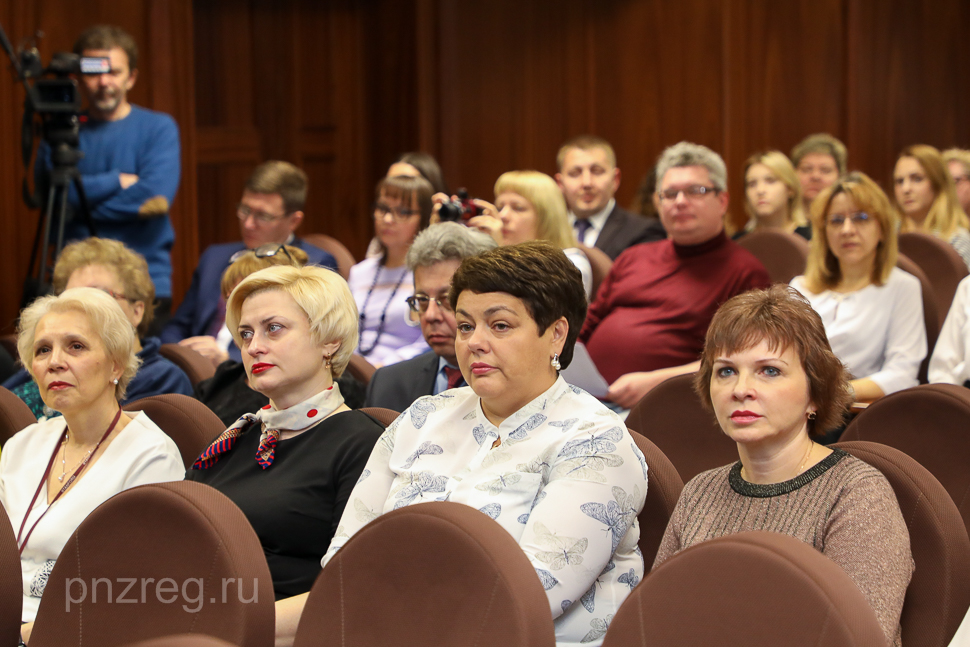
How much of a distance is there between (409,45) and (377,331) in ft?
10.2

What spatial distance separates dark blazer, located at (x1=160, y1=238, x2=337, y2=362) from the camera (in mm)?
3803

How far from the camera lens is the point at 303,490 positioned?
67.4 inches

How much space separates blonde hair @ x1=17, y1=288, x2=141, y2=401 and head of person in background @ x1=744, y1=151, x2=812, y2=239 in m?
3.15

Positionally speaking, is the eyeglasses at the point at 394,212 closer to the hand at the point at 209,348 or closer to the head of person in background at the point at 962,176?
the hand at the point at 209,348

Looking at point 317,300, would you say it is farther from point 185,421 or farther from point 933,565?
point 933,565

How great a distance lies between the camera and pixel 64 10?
480 cm

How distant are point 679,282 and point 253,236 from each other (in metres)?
1.61

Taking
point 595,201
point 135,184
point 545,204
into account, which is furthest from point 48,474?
point 595,201

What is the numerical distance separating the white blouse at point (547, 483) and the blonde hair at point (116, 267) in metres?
1.37

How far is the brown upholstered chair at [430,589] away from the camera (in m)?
1.11

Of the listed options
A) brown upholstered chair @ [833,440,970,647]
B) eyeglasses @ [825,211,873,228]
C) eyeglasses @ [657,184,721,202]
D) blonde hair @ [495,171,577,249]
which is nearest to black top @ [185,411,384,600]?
brown upholstered chair @ [833,440,970,647]

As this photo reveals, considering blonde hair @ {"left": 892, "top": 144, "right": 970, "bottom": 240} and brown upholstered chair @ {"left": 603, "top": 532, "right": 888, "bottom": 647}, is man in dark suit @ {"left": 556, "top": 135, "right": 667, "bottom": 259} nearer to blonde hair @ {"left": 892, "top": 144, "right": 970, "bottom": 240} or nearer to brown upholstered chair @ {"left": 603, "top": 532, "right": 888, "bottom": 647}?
blonde hair @ {"left": 892, "top": 144, "right": 970, "bottom": 240}

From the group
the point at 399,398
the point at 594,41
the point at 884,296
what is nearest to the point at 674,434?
the point at 399,398

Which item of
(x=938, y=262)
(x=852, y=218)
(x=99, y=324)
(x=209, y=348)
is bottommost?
(x=209, y=348)
